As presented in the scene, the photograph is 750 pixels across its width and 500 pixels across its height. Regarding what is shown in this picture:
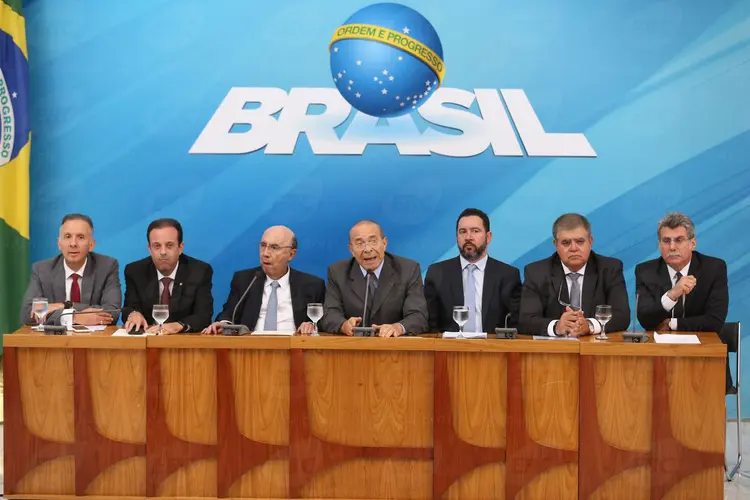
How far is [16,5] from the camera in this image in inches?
248

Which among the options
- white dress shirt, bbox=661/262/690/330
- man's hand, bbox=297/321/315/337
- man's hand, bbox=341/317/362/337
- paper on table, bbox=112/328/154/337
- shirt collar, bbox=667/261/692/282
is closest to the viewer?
paper on table, bbox=112/328/154/337

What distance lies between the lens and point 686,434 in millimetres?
4055

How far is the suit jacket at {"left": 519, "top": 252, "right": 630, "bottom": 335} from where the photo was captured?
15.5 feet

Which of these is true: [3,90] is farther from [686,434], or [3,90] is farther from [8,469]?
[686,434]

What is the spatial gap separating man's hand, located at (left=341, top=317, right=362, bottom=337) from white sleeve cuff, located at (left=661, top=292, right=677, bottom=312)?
1.62 m

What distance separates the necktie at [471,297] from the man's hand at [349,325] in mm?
829

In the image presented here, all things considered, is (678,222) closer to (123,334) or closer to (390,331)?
(390,331)

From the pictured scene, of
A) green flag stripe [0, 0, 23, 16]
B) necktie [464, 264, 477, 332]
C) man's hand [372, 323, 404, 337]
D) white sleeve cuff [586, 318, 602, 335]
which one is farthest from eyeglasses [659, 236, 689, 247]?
green flag stripe [0, 0, 23, 16]

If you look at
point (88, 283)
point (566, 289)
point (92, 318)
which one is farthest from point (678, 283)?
point (88, 283)

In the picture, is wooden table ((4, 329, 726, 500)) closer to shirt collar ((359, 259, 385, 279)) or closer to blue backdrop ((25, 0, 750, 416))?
shirt collar ((359, 259, 385, 279))

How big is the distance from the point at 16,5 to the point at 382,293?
3.41m

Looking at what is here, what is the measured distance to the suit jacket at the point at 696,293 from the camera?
494 centimetres

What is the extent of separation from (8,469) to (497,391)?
2252 millimetres

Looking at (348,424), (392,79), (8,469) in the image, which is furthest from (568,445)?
(8,469)
